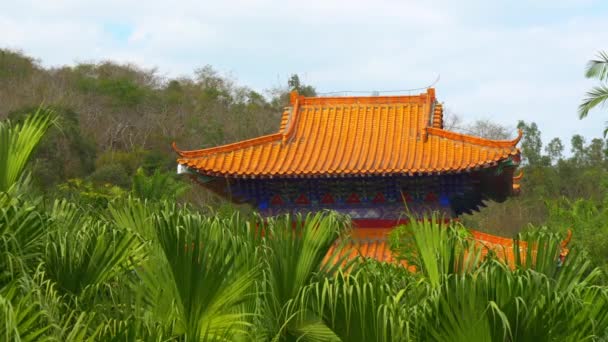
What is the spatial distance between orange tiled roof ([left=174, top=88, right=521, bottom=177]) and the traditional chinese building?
0.01m

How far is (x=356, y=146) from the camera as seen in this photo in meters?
13.3

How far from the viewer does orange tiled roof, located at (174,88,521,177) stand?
1245cm

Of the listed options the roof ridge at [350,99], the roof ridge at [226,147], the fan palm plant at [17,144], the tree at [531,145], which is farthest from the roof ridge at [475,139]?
the tree at [531,145]

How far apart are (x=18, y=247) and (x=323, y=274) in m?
1.83

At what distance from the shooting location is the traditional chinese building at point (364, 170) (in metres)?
12.4

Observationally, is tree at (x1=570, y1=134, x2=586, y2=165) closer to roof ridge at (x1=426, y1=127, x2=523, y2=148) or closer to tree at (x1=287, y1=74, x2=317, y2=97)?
tree at (x1=287, y1=74, x2=317, y2=97)

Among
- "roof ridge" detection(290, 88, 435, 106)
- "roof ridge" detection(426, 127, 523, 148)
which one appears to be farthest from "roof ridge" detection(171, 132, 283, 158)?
"roof ridge" detection(426, 127, 523, 148)

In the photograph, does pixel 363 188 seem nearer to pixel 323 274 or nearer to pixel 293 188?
pixel 293 188

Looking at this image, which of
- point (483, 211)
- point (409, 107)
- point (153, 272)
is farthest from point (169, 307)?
point (483, 211)

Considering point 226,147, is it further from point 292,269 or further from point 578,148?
point 578,148

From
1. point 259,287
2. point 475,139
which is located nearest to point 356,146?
point 475,139

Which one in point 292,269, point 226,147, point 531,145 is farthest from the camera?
point 531,145

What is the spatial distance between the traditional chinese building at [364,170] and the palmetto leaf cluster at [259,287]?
19.4 feet

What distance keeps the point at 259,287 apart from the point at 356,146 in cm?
726
